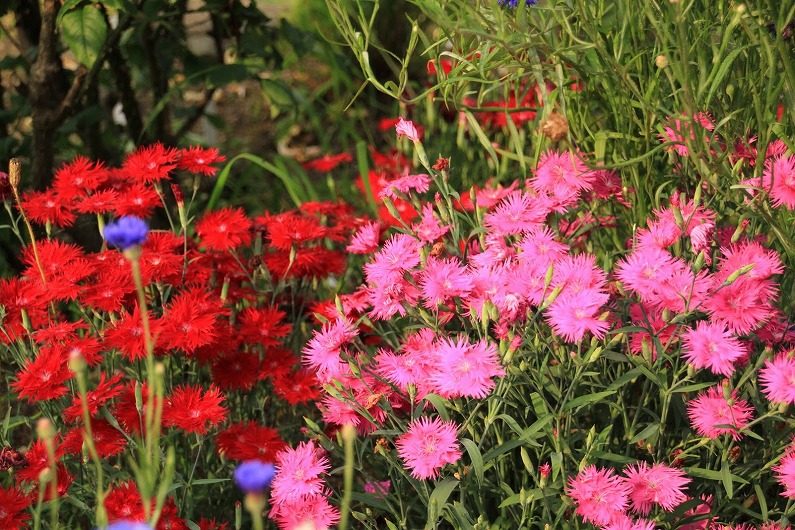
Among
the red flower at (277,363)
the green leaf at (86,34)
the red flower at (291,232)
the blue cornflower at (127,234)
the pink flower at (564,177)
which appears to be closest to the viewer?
the blue cornflower at (127,234)

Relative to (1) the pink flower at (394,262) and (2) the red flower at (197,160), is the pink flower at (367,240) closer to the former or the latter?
(1) the pink flower at (394,262)

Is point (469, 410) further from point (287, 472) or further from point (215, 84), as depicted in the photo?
point (215, 84)

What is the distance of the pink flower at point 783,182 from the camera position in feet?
5.08

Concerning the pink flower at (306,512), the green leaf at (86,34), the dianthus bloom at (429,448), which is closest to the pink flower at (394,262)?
the dianthus bloom at (429,448)

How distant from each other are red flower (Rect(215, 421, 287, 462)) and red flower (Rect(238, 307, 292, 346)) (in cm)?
18

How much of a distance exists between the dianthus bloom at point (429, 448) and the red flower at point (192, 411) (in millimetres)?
314

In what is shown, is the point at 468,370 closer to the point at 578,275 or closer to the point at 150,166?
the point at 578,275

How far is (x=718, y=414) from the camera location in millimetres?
1472

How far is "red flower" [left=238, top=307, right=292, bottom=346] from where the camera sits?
1817mm

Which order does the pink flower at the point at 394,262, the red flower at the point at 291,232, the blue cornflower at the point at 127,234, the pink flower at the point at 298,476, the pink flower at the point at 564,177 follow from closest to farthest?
1. the blue cornflower at the point at 127,234
2. the pink flower at the point at 298,476
3. the pink flower at the point at 394,262
4. the pink flower at the point at 564,177
5. the red flower at the point at 291,232

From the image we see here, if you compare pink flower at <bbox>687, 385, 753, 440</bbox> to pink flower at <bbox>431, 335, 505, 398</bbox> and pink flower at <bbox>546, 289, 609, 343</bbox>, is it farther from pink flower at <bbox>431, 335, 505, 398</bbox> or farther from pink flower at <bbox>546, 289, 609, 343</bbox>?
pink flower at <bbox>431, 335, 505, 398</bbox>

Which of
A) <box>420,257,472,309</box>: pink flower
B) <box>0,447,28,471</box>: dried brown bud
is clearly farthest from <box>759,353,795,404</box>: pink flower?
<box>0,447,28,471</box>: dried brown bud

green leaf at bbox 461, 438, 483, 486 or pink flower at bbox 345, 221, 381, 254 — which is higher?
pink flower at bbox 345, 221, 381, 254

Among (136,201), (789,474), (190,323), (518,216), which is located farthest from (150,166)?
(789,474)
